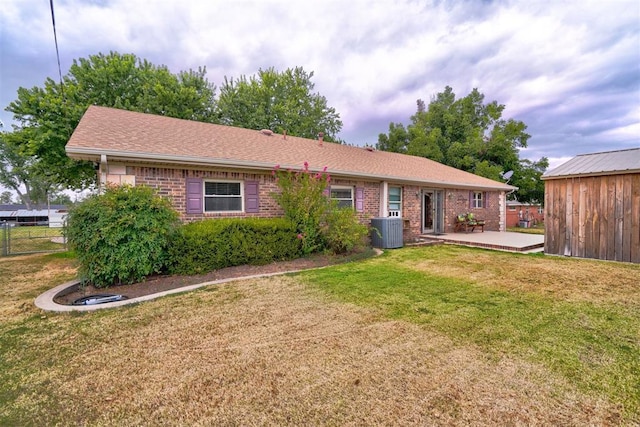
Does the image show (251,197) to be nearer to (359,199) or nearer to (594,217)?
(359,199)

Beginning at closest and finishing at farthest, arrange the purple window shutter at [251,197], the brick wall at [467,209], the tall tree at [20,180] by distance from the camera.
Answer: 1. the purple window shutter at [251,197]
2. the brick wall at [467,209]
3. the tall tree at [20,180]

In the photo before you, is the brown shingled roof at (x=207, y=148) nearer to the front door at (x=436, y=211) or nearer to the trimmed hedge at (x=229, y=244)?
the front door at (x=436, y=211)

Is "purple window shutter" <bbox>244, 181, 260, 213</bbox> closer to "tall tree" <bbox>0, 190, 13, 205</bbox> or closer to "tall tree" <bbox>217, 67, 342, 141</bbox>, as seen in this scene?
"tall tree" <bbox>217, 67, 342, 141</bbox>

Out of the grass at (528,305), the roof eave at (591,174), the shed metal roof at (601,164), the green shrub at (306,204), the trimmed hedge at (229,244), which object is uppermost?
the shed metal roof at (601,164)

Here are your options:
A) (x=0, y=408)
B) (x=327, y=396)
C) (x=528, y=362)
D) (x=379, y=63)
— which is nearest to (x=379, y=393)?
(x=327, y=396)

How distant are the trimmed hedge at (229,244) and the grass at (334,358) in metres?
1.31

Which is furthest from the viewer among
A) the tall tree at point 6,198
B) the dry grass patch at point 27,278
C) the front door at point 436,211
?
the tall tree at point 6,198

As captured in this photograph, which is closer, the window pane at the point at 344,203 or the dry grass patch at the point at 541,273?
the dry grass patch at the point at 541,273

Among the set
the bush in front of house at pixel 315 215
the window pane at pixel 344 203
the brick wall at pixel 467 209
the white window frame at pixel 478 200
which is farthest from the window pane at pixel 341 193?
the white window frame at pixel 478 200

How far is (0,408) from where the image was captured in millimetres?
2123

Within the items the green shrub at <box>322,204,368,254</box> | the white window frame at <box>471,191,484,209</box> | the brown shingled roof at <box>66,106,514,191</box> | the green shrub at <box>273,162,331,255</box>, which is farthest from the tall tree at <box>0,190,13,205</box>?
the white window frame at <box>471,191,484,209</box>

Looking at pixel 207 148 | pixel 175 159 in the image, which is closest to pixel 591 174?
pixel 207 148

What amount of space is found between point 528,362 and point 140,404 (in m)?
3.31

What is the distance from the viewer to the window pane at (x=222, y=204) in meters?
7.76
